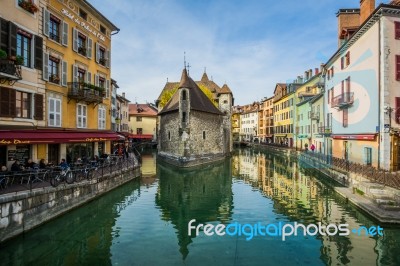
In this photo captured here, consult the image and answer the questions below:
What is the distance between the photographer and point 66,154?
20.0m

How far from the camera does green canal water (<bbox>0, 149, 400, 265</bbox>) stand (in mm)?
9453

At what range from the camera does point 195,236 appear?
38.6ft

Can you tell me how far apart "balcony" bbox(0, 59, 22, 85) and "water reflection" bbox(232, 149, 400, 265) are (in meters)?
15.0

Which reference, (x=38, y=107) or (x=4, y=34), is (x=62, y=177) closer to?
(x=38, y=107)

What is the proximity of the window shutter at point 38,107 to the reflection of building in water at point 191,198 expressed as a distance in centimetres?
874

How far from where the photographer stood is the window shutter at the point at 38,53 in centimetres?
1656

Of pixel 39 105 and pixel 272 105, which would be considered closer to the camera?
pixel 39 105

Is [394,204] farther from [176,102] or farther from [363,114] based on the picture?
[176,102]

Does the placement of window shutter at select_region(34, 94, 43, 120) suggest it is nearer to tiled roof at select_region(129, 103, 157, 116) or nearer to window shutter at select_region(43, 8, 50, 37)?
window shutter at select_region(43, 8, 50, 37)

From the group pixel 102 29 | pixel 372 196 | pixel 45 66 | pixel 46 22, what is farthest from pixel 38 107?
pixel 372 196

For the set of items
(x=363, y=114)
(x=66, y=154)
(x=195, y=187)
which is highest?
(x=363, y=114)

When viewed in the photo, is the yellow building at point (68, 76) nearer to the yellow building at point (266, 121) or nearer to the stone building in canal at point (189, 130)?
the stone building in canal at point (189, 130)

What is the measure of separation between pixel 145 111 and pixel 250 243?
64891 mm

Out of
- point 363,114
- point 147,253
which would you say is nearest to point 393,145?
point 363,114
